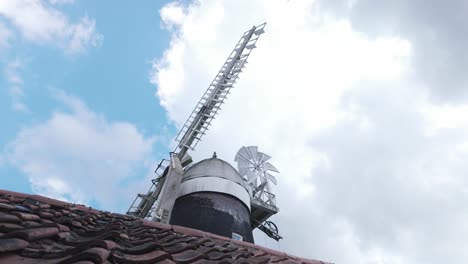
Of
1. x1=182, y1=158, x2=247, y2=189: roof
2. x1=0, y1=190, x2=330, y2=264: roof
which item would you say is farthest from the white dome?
x1=0, y1=190, x2=330, y2=264: roof

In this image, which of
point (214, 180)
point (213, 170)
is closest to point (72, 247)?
point (214, 180)

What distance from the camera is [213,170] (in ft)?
53.1

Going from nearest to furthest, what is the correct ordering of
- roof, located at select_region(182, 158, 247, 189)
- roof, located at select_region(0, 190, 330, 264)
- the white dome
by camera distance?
roof, located at select_region(0, 190, 330, 264) → the white dome → roof, located at select_region(182, 158, 247, 189)

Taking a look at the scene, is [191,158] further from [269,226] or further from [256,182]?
[269,226]

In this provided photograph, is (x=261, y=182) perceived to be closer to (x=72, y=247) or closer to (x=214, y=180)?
(x=214, y=180)

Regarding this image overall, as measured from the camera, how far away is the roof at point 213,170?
1605cm

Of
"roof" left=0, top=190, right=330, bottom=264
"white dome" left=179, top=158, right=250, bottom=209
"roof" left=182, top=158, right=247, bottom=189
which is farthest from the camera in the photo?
"roof" left=182, top=158, right=247, bottom=189

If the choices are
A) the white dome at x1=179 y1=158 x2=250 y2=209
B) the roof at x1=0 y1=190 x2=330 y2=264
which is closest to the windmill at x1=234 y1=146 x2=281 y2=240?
the white dome at x1=179 y1=158 x2=250 y2=209

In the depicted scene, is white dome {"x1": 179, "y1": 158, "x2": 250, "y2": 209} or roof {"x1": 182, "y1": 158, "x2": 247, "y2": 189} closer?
white dome {"x1": 179, "y1": 158, "x2": 250, "y2": 209}

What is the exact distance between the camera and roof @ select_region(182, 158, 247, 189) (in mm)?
16047

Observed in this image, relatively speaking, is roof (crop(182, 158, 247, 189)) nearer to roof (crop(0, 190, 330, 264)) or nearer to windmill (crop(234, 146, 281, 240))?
windmill (crop(234, 146, 281, 240))

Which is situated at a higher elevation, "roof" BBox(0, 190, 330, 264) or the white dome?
the white dome

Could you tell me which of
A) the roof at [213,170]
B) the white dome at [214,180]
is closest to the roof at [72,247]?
the white dome at [214,180]

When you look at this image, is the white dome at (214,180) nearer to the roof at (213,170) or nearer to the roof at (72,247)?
the roof at (213,170)
